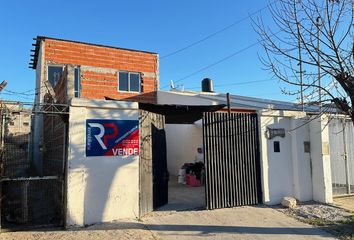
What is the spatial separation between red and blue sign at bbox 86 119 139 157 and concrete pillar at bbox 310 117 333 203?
5.77 m

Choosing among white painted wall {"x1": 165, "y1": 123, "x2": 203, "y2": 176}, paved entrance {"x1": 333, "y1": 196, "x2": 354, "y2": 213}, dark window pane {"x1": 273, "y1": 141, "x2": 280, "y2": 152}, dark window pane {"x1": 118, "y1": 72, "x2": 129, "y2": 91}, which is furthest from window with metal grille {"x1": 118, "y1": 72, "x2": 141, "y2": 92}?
paved entrance {"x1": 333, "y1": 196, "x2": 354, "y2": 213}

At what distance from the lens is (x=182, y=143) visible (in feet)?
65.9

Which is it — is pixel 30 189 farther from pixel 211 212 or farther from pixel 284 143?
pixel 284 143

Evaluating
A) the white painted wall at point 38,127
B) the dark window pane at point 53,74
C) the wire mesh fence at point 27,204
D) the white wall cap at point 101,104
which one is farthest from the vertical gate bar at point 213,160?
the dark window pane at point 53,74

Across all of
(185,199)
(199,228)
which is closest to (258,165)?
(185,199)

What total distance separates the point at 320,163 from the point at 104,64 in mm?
12370

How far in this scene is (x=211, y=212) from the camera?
8953 mm

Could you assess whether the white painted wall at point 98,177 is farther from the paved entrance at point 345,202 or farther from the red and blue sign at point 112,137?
the paved entrance at point 345,202

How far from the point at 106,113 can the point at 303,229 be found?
5329 millimetres

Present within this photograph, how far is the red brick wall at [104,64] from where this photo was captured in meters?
Result: 17.2

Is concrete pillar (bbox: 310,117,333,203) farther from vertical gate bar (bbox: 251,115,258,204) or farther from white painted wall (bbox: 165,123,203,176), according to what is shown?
white painted wall (bbox: 165,123,203,176)

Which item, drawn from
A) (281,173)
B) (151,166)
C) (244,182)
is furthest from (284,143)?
(151,166)

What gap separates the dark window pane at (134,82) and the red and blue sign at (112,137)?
11040mm

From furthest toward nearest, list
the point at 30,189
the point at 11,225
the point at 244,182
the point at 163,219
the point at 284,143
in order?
1. the point at 284,143
2. the point at 244,182
3. the point at 30,189
4. the point at 163,219
5. the point at 11,225
